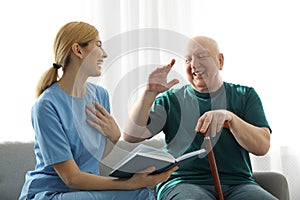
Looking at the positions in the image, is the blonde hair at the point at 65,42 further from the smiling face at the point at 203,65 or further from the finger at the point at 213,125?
the finger at the point at 213,125

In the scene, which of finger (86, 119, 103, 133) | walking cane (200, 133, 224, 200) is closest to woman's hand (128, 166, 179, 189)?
walking cane (200, 133, 224, 200)

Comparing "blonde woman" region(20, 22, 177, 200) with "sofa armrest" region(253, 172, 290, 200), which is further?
"sofa armrest" region(253, 172, 290, 200)

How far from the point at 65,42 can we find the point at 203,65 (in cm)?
61

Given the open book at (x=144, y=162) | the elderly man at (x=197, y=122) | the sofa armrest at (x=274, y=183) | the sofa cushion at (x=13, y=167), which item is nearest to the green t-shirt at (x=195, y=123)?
the elderly man at (x=197, y=122)

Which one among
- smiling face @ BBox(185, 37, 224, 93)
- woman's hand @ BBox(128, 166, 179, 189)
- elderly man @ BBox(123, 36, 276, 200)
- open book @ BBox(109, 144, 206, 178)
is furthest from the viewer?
smiling face @ BBox(185, 37, 224, 93)

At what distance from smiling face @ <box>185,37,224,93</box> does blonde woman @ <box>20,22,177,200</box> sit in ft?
1.29

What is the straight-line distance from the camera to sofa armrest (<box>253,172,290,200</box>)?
2365 mm

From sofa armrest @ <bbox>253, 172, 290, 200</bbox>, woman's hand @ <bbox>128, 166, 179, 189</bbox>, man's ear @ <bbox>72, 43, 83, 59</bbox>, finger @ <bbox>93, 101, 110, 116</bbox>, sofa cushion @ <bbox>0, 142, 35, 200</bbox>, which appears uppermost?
man's ear @ <bbox>72, 43, 83, 59</bbox>

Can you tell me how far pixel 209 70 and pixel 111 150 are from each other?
1.76ft

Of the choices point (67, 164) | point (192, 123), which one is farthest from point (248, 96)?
point (67, 164)

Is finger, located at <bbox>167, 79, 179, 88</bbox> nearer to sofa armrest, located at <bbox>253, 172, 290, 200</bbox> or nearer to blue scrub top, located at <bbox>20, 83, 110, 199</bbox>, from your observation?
blue scrub top, located at <bbox>20, 83, 110, 199</bbox>

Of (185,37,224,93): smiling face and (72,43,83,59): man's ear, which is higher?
(72,43,83,59): man's ear

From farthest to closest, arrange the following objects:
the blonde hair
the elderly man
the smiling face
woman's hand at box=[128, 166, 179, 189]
Result: the smiling face, the elderly man, the blonde hair, woman's hand at box=[128, 166, 179, 189]

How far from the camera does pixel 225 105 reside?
2.30m
